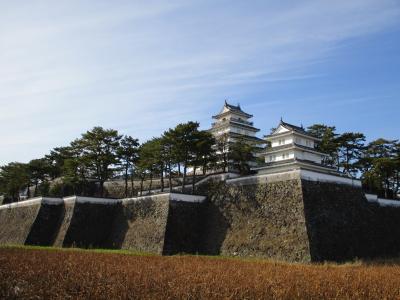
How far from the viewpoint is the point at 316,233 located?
20141 mm

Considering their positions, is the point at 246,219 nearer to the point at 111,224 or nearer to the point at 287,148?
the point at 287,148

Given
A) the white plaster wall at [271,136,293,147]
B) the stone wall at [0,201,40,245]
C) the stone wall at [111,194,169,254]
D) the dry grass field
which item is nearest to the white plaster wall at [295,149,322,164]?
the white plaster wall at [271,136,293,147]

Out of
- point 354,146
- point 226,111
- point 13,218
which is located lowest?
point 13,218

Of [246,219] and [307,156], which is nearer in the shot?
[246,219]

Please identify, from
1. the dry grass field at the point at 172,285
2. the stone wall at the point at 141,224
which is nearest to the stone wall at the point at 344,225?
the dry grass field at the point at 172,285

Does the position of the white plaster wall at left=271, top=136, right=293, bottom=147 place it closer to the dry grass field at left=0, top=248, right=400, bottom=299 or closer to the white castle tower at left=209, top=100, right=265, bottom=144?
the white castle tower at left=209, top=100, right=265, bottom=144

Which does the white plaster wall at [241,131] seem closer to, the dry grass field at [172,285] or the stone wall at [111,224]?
the stone wall at [111,224]

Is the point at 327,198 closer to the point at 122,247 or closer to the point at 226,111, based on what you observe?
the point at 122,247

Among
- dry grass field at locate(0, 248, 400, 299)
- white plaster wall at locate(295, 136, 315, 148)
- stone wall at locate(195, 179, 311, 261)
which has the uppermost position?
white plaster wall at locate(295, 136, 315, 148)

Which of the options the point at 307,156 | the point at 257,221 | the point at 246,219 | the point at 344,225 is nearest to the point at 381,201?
the point at 344,225

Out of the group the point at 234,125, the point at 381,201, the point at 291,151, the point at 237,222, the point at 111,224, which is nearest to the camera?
the point at 237,222

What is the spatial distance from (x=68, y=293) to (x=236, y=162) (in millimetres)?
25629

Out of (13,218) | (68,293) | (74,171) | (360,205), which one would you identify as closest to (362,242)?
(360,205)

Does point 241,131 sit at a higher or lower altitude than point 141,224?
higher
